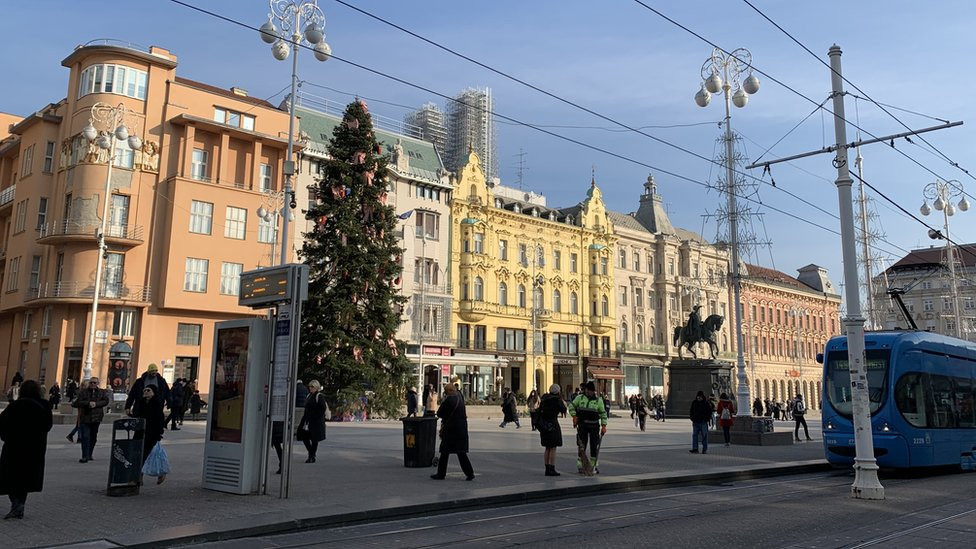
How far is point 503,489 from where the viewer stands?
11.9 m

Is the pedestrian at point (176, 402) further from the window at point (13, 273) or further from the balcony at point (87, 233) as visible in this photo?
the window at point (13, 273)

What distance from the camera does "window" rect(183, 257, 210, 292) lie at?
41.2m

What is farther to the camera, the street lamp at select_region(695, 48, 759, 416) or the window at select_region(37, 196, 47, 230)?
the window at select_region(37, 196, 47, 230)

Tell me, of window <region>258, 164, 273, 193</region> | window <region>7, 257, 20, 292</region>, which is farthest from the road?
window <region>7, 257, 20, 292</region>

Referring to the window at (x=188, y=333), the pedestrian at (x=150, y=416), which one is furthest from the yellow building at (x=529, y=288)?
the pedestrian at (x=150, y=416)

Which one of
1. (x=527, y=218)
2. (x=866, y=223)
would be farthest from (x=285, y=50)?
(x=527, y=218)

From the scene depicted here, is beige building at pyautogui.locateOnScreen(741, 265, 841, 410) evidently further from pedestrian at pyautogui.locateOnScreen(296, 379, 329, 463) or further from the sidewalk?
pedestrian at pyautogui.locateOnScreen(296, 379, 329, 463)

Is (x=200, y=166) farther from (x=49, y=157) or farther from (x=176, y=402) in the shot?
(x=176, y=402)

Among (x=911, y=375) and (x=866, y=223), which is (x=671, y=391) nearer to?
(x=866, y=223)

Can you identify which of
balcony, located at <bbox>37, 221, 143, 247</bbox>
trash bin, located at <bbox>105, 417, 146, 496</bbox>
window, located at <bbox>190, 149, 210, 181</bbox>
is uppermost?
window, located at <bbox>190, 149, 210, 181</bbox>

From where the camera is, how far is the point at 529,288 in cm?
6212

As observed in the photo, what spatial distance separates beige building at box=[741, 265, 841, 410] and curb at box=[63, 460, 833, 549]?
216 ft

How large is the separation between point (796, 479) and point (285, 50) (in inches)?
760

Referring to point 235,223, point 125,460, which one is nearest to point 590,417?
point 125,460
